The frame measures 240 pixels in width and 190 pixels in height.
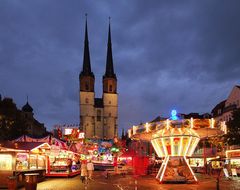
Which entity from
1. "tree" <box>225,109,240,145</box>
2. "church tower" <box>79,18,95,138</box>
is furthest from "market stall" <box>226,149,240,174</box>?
"church tower" <box>79,18,95,138</box>

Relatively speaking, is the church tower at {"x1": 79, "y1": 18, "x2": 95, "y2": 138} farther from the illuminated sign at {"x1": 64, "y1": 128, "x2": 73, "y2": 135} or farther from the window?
the window

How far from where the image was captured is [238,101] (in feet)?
204

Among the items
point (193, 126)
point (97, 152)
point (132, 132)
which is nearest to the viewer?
point (193, 126)

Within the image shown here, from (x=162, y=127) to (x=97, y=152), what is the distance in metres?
68.1

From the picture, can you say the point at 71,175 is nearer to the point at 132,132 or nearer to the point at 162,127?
the point at 132,132

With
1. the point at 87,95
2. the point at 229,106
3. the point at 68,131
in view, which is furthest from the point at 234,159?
the point at 87,95

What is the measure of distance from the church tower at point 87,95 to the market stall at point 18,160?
101 metres

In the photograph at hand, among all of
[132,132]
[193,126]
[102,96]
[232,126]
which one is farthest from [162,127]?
[102,96]

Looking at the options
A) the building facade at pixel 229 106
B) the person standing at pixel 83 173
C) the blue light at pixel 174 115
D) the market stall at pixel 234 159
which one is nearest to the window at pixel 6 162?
the person standing at pixel 83 173

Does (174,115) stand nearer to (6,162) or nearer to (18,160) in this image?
(18,160)

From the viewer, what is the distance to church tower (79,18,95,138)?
134125 millimetres

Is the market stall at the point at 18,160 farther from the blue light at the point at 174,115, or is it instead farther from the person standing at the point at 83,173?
the blue light at the point at 174,115

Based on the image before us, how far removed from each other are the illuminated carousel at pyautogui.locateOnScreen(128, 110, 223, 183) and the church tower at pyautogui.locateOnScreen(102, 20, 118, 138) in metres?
109

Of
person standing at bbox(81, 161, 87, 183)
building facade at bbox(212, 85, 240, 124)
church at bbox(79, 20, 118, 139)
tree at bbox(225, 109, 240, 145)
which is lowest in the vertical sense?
person standing at bbox(81, 161, 87, 183)
